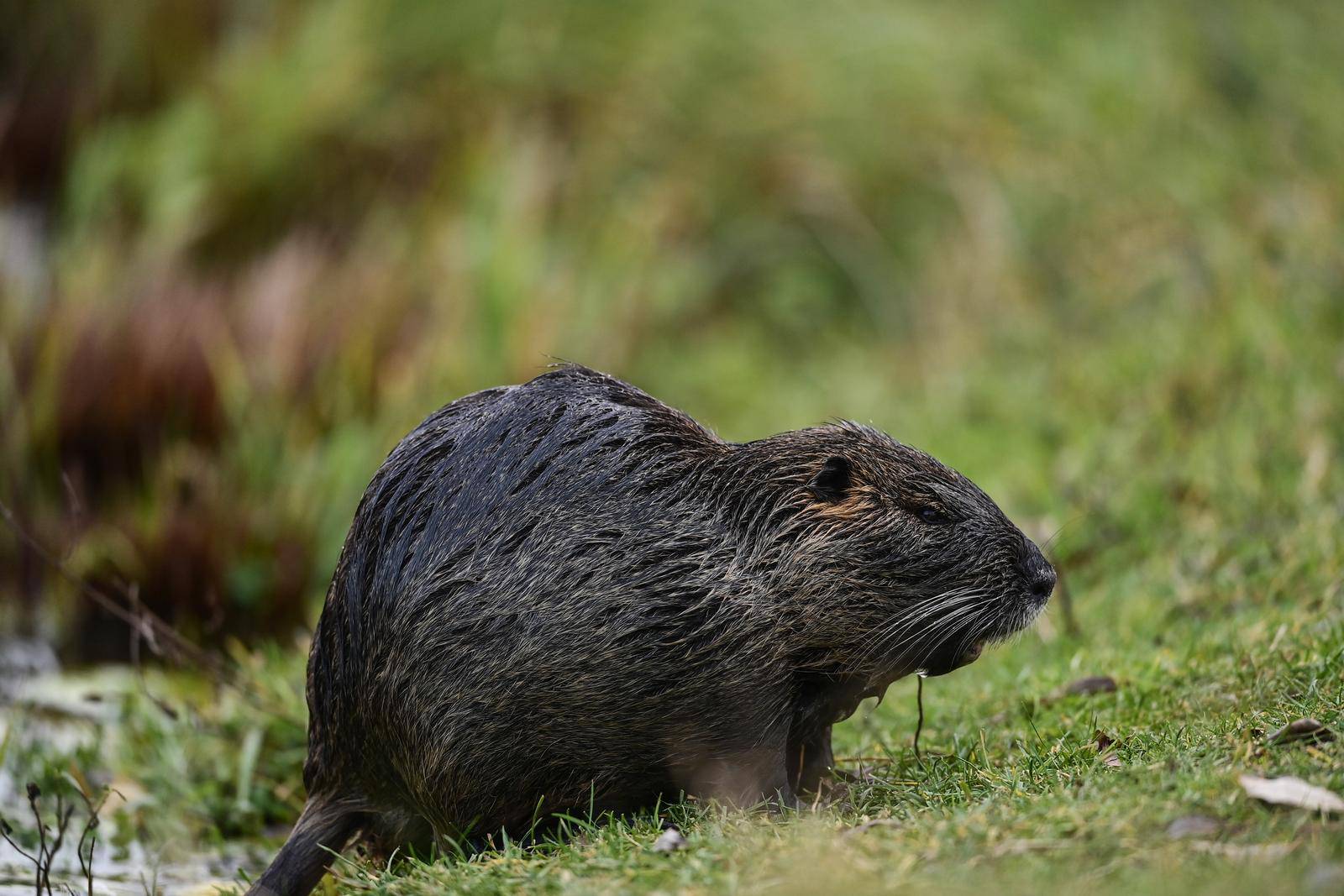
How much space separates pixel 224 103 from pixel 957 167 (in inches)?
154

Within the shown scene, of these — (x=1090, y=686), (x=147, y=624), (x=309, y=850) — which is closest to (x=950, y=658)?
(x=1090, y=686)

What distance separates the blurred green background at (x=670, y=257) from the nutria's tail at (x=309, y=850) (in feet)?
4.20

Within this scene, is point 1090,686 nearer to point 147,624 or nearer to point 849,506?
point 849,506

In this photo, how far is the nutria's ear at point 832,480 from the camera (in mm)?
3271

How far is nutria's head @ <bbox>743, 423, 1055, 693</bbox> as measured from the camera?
3.17 meters

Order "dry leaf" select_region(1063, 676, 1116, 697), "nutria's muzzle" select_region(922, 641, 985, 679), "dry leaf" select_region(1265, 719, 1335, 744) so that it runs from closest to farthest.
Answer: "dry leaf" select_region(1265, 719, 1335, 744) → "nutria's muzzle" select_region(922, 641, 985, 679) → "dry leaf" select_region(1063, 676, 1116, 697)

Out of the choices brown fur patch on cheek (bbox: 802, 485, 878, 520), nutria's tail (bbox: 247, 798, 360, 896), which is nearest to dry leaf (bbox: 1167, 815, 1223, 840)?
brown fur patch on cheek (bbox: 802, 485, 878, 520)

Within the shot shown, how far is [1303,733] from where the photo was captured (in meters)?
2.92

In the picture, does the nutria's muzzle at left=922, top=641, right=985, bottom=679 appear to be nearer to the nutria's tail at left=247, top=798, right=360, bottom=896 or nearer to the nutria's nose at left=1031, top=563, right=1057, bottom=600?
the nutria's nose at left=1031, top=563, right=1057, bottom=600

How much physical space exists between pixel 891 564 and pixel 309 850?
1.40 m

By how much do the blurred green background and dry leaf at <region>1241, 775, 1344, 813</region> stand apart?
1985 millimetres

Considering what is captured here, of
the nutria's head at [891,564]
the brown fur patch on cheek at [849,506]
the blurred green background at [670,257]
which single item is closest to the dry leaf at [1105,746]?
the nutria's head at [891,564]

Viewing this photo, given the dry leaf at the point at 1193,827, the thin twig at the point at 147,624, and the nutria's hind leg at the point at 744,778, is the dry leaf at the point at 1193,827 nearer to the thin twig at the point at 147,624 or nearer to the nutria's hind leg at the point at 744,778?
the nutria's hind leg at the point at 744,778

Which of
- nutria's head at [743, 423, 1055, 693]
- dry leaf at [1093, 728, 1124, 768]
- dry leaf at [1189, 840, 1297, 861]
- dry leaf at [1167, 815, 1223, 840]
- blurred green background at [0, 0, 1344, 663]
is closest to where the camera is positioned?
dry leaf at [1189, 840, 1297, 861]
